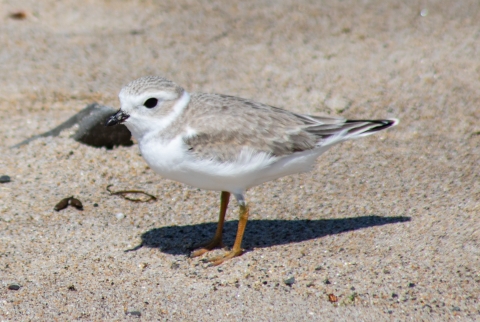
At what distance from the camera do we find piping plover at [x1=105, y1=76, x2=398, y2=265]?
4613 millimetres

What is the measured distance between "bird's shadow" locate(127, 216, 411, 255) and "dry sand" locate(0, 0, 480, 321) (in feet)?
0.05

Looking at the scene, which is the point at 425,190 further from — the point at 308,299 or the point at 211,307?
the point at 211,307

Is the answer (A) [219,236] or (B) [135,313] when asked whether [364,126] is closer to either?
(A) [219,236]

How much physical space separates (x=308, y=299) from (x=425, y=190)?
1.91 metres

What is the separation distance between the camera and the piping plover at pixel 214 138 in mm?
4613

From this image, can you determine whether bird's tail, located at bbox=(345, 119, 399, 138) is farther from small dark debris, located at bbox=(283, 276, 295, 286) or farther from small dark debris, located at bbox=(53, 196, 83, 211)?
small dark debris, located at bbox=(53, 196, 83, 211)

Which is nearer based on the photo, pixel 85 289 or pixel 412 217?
pixel 85 289

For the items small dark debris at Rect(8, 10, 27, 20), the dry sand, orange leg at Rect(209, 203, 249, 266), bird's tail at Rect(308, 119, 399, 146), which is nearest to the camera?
the dry sand

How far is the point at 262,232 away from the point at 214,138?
1.05 m

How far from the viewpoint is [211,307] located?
4.29 metres

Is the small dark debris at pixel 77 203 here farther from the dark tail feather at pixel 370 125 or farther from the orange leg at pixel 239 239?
the dark tail feather at pixel 370 125

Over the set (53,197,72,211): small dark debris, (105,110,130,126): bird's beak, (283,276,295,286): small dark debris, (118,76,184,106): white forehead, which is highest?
(118,76,184,106): white forehead

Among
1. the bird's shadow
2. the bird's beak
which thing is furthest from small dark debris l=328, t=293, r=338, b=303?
the bird's beak

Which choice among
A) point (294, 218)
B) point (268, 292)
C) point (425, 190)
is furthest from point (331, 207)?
point (268, 292)
